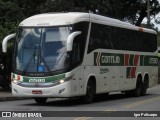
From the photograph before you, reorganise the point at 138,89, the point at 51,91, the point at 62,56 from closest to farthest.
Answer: the point at 51,91, the point at 62,56, the point at 138,89

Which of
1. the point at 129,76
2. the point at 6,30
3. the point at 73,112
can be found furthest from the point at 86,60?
the point at 6,30

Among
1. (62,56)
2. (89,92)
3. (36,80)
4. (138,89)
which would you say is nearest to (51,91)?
(36,80)

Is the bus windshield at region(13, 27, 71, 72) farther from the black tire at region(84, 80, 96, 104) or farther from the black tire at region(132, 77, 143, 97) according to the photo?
the black tire at region(132, 77, 143, 97)

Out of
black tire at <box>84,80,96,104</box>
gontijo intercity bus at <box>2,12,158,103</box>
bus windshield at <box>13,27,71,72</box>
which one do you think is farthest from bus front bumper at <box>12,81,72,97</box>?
black tire at <box>84,80,96,104</box>

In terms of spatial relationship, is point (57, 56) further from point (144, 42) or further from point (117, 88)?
point (144, 42)

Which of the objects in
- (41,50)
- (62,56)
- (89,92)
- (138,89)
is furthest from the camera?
(138,89)

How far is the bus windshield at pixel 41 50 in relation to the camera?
19.5 meters

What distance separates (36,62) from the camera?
1978cm

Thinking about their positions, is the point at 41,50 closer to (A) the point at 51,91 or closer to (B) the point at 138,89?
(A) the point at 51,91

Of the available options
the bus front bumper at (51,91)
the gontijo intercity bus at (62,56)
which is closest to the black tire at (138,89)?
the gontijo intercity bus at (62,56)

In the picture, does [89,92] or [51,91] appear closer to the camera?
[51,91]

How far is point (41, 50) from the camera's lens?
65.0 feet

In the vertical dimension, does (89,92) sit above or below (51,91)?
below

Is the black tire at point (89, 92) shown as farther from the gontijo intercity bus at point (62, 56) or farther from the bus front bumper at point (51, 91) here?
the bus front bumper at point (51, 91)
